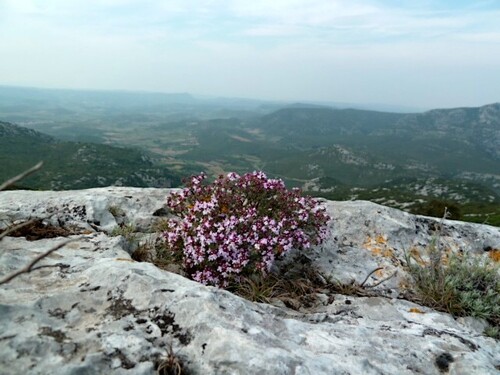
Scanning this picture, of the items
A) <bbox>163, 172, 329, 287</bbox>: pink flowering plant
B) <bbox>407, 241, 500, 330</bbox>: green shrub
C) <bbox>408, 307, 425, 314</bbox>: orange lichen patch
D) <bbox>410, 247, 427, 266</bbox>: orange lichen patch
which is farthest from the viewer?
<bbox>410, 247, 427, 266</bbox>: orange lichen patch

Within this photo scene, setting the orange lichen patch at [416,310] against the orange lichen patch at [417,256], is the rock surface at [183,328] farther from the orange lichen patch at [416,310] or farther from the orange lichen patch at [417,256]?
the orange lichen patch at [417,256]

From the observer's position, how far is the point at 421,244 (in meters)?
9.10

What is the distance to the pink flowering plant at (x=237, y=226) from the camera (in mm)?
6625

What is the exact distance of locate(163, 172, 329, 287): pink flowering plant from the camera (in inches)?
261

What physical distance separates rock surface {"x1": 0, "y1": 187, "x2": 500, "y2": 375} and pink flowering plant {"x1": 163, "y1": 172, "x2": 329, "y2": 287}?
3.83ft

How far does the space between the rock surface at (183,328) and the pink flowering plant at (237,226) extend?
117 cm

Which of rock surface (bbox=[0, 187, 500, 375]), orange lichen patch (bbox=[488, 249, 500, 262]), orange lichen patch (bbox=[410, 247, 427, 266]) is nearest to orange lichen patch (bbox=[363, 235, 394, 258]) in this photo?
orange lichen patch (bbox=[410, 247, 427, 266])

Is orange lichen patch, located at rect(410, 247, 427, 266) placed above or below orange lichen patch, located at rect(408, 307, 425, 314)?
above

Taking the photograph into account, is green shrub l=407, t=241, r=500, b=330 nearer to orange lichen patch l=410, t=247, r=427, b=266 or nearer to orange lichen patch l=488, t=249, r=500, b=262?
orange lichen patch l=410, t=247, r=427, b=266

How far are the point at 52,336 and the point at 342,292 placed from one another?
4710 millimetres

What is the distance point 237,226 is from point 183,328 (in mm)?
3236

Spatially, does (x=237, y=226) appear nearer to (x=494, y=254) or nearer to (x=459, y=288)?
(x=459, y=288)

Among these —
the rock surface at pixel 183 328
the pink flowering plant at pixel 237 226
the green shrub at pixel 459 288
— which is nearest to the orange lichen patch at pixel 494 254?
the green shrub at pixel 459 288

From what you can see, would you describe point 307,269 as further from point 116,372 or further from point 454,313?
point 116,372
